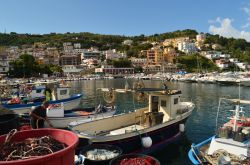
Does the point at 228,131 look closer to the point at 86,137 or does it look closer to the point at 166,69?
the point at 86,137

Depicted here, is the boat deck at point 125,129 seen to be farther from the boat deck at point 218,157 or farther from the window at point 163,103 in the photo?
the boat deck at point 218,157

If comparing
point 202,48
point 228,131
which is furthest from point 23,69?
point 202,48

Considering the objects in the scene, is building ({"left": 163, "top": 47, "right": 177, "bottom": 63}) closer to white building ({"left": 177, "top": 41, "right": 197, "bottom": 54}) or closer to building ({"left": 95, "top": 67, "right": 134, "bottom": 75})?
white building ({"left": 177, "top": 41, "right": 197, "bottom": 54})

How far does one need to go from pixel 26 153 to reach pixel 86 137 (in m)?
8.23

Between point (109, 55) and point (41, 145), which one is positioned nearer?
point (41, 145)

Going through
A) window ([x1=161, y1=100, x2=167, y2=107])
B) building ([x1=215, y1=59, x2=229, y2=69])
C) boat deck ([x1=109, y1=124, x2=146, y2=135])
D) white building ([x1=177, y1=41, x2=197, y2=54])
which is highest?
white building ([x1=177, y1=41, x2=197, y2=54])

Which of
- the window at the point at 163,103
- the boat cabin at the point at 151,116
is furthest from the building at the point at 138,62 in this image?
the window at the point at 163,103

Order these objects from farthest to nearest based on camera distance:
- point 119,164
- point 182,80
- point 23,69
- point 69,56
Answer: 1. point 69,56
2. point 23,69
3. point 182,80
4. point 119,164

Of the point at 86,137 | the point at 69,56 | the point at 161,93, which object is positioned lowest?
the point at 86,137

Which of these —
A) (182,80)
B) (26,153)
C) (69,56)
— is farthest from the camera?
(69,56)

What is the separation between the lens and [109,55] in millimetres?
169375

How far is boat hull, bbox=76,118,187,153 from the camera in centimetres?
1207

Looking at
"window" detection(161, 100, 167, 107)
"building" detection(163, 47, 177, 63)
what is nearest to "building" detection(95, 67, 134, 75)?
"building" detection(163, 47, 177, 63)

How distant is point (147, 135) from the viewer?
544 inches
